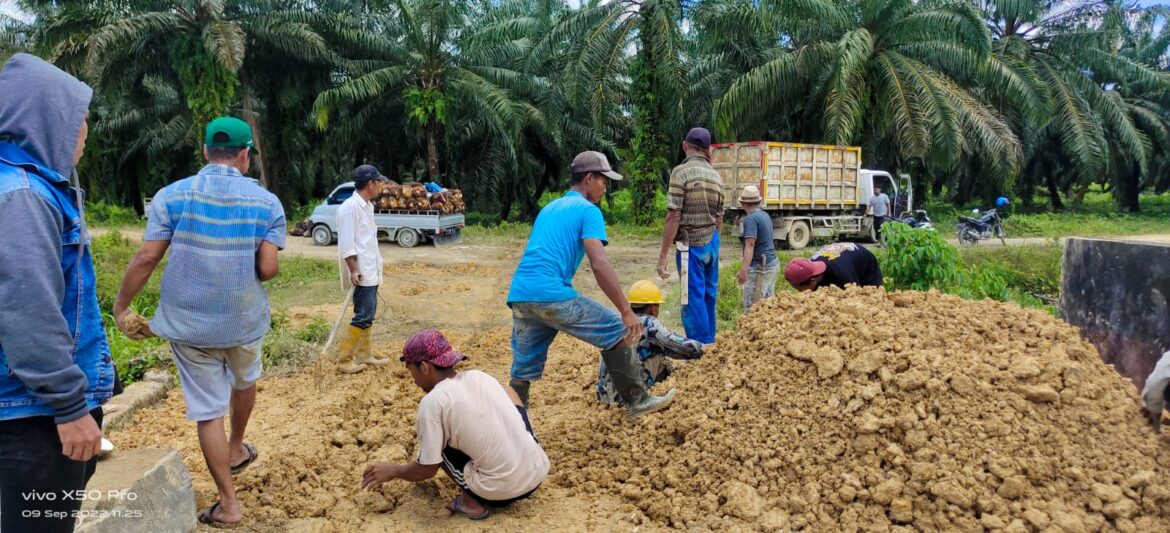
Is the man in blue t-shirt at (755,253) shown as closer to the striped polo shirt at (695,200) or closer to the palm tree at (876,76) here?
the striped polo shirt at (695,200)

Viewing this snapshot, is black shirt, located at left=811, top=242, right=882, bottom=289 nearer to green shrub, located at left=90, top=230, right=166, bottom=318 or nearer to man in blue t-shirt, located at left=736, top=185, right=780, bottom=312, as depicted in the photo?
man in blue t-shirt, located at left=736, top=185, right=780, bottom=312

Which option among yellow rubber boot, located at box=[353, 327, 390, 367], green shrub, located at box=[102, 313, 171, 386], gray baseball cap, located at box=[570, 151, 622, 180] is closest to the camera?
gray baseball cap, located at box=[570, 151, 622, 180]

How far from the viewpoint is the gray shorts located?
9.96 ft

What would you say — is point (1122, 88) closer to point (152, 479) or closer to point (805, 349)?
point (805, 349)

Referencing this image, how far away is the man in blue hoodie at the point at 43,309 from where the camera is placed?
6.14 feet

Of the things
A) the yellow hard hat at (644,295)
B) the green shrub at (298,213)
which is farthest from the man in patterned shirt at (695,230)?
the green shrub at (298,213)

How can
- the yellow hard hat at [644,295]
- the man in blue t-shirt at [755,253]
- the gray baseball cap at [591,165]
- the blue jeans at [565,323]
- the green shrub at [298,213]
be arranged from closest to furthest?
Answer: the blue jeans at [565,323]
the gray baseball cap at [591,165]
the yellow hard hat at [644,295]
the man in blue t-shirt at [755,253]
the green shrub at [298,213]

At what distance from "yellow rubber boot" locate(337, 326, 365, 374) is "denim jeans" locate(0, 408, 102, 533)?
3.58m

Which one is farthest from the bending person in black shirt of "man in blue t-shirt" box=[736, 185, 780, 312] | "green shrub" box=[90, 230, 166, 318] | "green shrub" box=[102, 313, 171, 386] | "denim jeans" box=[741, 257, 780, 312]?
"green shrub" box=[90, 230, 166, 318]

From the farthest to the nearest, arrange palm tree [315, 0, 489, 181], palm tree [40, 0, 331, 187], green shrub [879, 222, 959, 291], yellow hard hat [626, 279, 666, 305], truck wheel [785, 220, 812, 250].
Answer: palm tree [315, 0, 489, 181] < palm tree [40, 0, 331, 187] < truck wheel [785, 220, 812, 250] < green shrub [879, 222, 959, 291] < yellow hard hat [626, 279, 666, 305]

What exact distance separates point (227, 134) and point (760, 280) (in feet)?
16.5

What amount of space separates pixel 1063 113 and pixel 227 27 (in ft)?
72.5

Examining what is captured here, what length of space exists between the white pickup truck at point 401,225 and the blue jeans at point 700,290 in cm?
1073

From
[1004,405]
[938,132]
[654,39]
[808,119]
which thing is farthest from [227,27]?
[1004,405]
